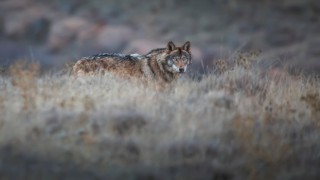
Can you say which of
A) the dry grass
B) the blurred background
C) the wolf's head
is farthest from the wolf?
the blurred background

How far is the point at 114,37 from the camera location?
73.1 m

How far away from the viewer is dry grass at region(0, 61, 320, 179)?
13.6m

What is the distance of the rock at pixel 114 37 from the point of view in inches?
2741

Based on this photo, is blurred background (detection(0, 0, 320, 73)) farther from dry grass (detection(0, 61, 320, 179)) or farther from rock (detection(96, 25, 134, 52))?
dry grass (detection(0, 61, 320, 179))

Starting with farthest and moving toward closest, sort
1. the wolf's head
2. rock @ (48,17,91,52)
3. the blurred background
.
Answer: rock @ (48,17,91,52), the blurred background, the wolf's head

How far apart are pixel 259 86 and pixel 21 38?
186ft

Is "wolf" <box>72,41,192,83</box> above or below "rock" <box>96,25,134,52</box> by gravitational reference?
below

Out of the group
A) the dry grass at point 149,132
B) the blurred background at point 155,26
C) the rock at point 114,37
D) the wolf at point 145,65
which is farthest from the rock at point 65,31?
the dry grass at point 149,132

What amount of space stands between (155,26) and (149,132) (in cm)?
6515

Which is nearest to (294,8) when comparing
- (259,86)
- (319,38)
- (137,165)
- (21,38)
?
(319,38)

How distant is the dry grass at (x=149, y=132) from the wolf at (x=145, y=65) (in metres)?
2.05

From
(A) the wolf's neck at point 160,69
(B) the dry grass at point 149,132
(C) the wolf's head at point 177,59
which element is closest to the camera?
(B) the dry grass at point 149,132

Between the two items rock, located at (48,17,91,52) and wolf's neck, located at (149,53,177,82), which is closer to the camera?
wolf's neck, located at (149,53,177,82)

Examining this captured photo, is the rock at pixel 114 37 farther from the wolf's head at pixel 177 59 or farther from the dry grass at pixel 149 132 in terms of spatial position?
the dry grass at pixel 149 132
